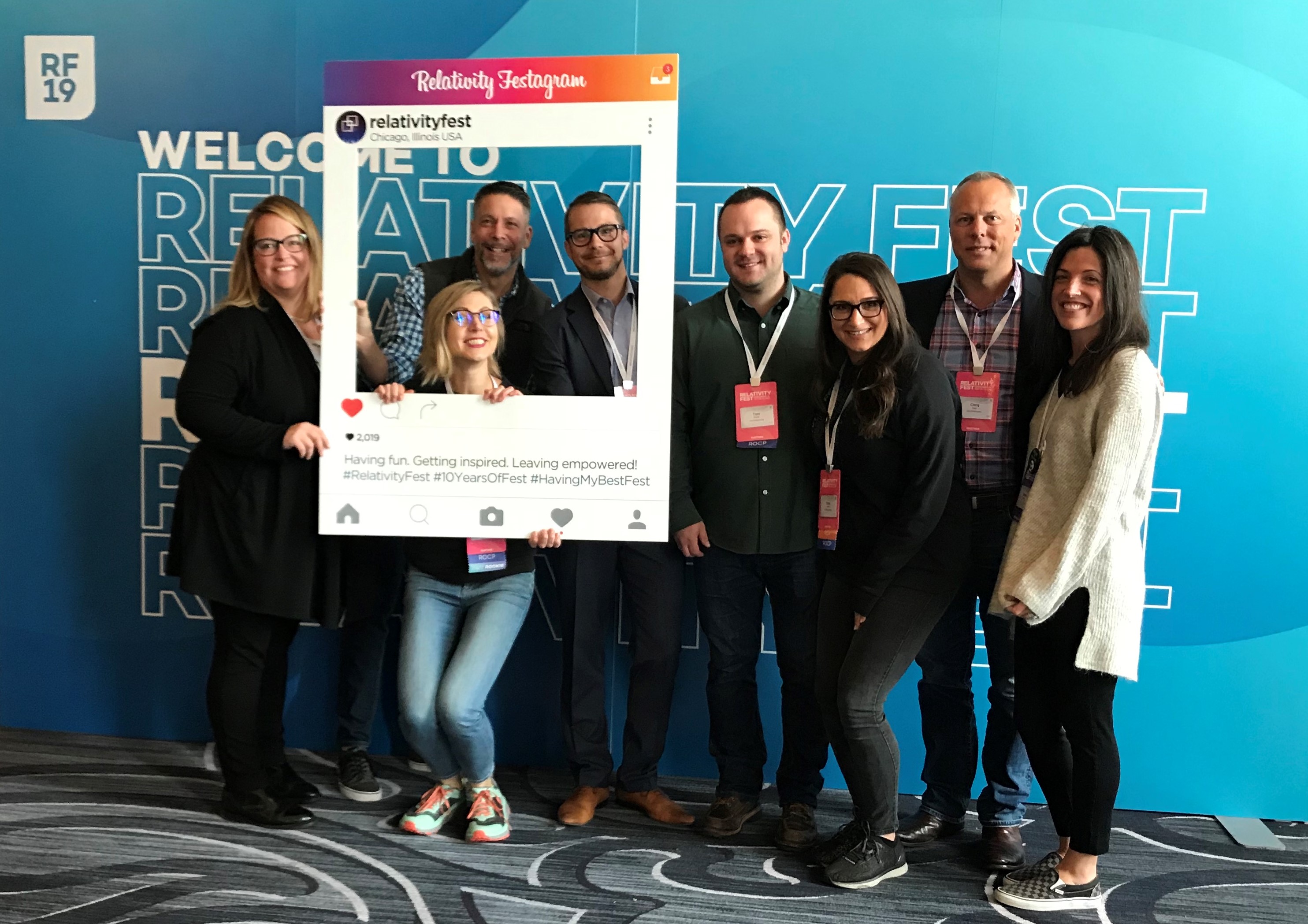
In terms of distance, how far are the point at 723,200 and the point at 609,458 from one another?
44.1 inches

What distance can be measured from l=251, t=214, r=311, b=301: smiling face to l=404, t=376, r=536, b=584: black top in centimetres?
68

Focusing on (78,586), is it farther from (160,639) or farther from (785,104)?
(785,104)

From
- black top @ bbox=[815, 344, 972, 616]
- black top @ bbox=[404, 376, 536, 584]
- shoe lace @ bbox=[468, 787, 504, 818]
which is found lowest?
shoe lace @ bbox=[468, 787, 504, 818]

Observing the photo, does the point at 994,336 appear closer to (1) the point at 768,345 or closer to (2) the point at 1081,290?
(2) the point at 1081,290

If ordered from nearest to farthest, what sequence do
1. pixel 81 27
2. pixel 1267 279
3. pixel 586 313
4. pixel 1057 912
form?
pixel 1057 912 < pixel 586 313 < pixel 1267 279 < pixel 81 27

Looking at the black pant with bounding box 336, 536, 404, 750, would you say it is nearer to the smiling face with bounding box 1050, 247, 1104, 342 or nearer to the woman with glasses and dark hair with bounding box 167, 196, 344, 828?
the woman with glasses and dark hair with bounding box 167, 196, 344, 828

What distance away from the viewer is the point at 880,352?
249cm

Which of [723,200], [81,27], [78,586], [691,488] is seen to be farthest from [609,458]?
[81,27]

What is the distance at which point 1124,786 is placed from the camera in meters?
3.26

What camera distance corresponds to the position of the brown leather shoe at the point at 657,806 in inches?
118

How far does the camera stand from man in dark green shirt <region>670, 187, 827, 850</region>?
279 cm

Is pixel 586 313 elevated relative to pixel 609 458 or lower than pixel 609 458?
elevated

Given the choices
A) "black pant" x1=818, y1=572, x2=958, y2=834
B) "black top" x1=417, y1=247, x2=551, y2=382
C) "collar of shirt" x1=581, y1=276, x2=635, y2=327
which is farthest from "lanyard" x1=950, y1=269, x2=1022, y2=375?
"black top" x1=417, y1=247, x2=551, y2=382

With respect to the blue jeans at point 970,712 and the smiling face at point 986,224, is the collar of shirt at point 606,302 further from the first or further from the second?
the blue jeans at point 970,712
